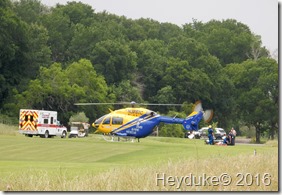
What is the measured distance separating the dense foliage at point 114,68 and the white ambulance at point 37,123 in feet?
59.0

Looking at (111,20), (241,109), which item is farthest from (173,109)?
(111,20)

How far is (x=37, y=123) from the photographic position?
164ft

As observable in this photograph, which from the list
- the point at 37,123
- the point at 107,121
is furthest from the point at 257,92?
the point at 107,121

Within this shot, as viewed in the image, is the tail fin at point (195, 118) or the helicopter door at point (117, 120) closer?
the helicopter door at point (117, 120)

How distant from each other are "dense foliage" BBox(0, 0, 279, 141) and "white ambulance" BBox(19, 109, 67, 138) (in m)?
18.0

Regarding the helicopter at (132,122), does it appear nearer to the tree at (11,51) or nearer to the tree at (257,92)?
the tree at (11,51)

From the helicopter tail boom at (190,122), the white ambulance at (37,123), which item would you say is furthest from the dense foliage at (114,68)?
the helicopter tail boom at (190,122)

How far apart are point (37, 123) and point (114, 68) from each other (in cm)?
3549

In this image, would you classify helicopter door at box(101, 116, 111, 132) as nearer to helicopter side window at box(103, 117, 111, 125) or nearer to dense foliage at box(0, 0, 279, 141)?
helicopter side window at box(103, 117, 111, 125)

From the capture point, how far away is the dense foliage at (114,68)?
244 ft

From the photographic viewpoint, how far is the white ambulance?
163ft

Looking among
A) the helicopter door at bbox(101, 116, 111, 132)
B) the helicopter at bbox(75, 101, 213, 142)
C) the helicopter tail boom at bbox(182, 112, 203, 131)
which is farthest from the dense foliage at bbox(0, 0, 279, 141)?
the helicopter tail boom at bbox(182, 112, 203, 131)

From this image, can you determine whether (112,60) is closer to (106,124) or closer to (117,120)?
(106,124)

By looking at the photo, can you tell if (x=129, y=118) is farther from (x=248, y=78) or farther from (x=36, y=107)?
(x=248, y=78)
